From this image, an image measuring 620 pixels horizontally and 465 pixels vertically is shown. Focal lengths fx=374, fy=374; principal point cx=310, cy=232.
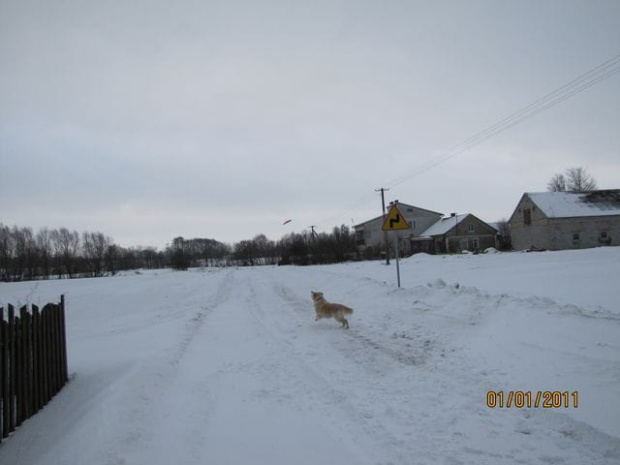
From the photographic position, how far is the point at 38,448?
3961mm

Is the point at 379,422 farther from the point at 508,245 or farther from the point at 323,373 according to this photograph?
the point at 508,245

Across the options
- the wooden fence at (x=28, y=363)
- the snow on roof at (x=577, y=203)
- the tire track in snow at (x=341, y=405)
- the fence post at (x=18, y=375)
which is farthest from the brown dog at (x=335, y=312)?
the snow on roof at (x=577, y=203)

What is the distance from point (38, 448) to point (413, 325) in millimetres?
7162

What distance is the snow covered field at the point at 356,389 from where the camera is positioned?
3576 millimetres

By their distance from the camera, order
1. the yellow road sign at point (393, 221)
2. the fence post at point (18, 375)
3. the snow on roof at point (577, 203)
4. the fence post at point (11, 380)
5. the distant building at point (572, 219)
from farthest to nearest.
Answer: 1. the snow on roof at point (577, 203)
2. the distant building at point (572, 219)
3. the yellow road sign at point (393, 221)
4. the fence post at point (18, 375)
5. the fence post at point (11, 380)

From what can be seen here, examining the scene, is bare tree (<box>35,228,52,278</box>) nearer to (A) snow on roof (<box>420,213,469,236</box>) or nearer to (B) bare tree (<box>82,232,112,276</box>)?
(B) bare tree (<box>82,232,112,276</box>)

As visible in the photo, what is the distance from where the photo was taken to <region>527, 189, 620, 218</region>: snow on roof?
45.9m

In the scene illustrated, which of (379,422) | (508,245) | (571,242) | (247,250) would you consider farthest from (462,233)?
(379,422)

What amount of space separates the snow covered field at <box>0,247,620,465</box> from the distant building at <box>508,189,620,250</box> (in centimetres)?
4233

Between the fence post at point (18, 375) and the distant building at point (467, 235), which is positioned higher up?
the distant building at point (467, 235)

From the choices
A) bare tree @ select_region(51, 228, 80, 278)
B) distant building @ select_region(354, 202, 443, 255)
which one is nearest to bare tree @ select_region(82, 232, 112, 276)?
bare tree @ select_region(51, 228, 80, 278)

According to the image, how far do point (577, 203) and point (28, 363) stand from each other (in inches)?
2251

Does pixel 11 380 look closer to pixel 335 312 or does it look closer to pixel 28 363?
pixel 28 363

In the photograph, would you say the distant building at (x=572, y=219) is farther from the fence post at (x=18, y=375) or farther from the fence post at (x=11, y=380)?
the fence post at (x=11, y=380)
